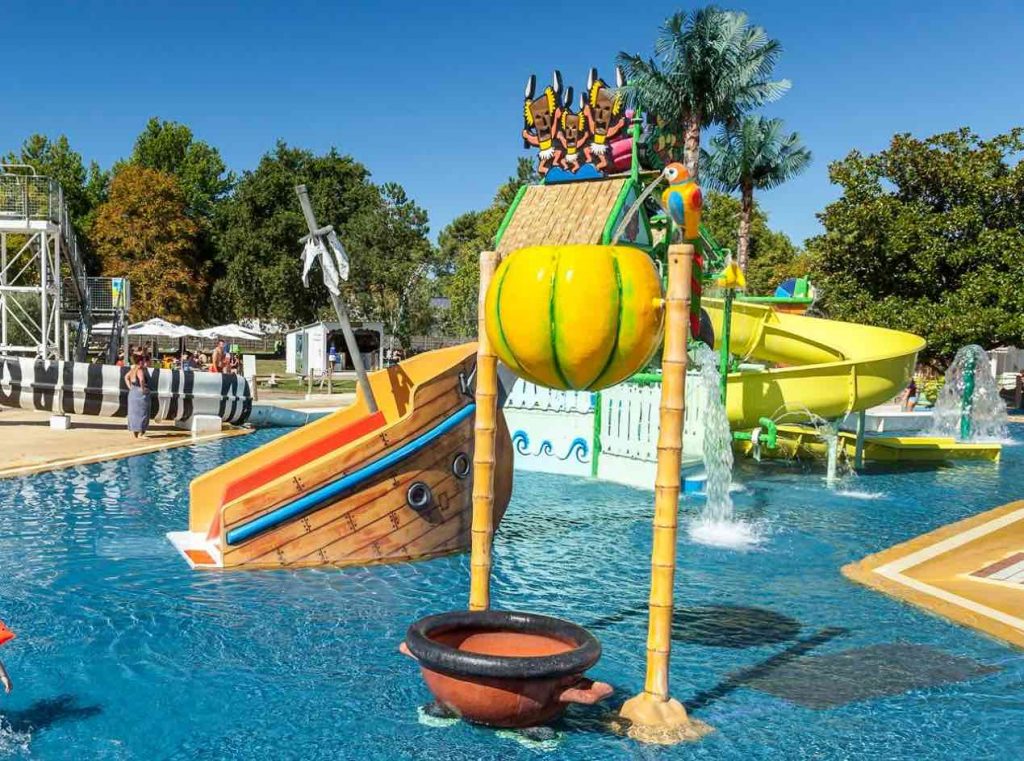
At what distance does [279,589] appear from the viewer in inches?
314

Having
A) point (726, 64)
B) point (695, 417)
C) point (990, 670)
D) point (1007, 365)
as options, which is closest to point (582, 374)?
point (990, 670)

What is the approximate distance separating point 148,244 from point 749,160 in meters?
33.1

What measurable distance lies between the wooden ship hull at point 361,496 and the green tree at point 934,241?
24.0m

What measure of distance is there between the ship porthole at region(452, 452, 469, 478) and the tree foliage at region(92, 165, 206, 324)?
4306 centimetres

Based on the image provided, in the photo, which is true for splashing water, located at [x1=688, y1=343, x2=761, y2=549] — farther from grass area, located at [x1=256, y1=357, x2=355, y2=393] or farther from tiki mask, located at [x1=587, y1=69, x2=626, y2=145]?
grass area, located at [x1=256, y1=357, x2=355, y2=393]

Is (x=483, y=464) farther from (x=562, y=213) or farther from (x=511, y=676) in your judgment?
(x=562, y=213)

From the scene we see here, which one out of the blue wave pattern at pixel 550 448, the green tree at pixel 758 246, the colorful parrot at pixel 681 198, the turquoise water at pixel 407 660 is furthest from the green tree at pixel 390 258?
the colorful parrot at pixel 681 198

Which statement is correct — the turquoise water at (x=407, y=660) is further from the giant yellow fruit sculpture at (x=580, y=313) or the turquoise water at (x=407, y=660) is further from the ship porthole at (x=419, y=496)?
the giant yellow fruit sculpture at (x=580, y=313)

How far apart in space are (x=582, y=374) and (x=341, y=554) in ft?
14.3

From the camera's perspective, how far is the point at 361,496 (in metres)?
8.62

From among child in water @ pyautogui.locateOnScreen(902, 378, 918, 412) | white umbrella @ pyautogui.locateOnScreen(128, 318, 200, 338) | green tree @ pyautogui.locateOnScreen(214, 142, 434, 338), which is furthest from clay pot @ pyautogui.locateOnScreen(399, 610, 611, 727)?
green tree @ pyautogui.locateOnScreen(214, 142, 434, 338)

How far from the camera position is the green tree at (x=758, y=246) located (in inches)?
2068

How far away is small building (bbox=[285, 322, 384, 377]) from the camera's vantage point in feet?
147

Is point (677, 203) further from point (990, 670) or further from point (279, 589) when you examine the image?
point (279, 589)
